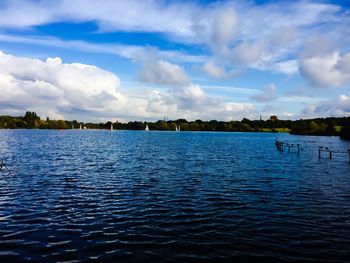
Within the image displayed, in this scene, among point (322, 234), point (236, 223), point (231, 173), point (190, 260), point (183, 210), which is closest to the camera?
point (190, 260)

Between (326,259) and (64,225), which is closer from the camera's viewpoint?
(326,259)

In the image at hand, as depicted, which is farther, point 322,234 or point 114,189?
point 114,189

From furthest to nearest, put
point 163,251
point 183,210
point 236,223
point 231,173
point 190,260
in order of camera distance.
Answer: point 231,173, point 183,210, point 236,223, point 163,251, point 190,260

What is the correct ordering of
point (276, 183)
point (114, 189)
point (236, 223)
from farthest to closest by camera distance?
point (276, 183)
point (114, 189)
point (236, 223)

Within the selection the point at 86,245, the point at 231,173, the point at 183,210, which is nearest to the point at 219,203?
the point at 183,210

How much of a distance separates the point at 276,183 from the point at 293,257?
2445 centimetres

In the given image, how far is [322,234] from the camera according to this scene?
20391 millimetres

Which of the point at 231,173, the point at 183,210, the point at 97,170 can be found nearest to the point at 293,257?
the point at 183,210

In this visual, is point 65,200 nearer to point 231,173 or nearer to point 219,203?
point 219,203

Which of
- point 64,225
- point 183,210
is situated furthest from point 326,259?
point 64,225

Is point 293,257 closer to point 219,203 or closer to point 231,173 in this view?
point 219,203

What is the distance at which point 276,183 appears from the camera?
40.3 m

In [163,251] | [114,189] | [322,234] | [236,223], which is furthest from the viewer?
[114,189]

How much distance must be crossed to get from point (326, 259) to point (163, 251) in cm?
847
